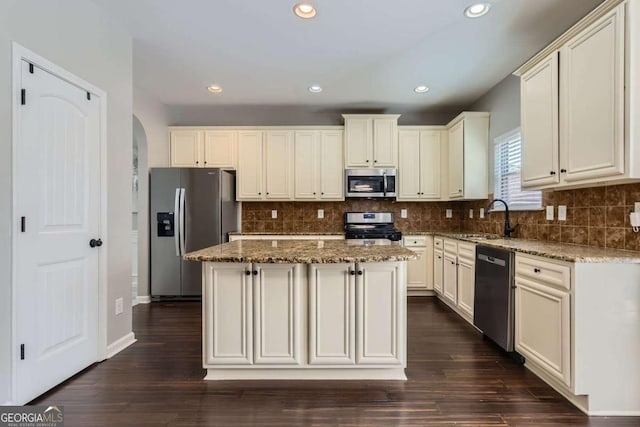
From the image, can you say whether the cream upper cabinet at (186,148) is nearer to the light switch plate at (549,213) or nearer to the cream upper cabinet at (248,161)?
the cream upper cabinet at (248,161)

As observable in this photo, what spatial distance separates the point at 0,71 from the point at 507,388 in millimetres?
Answer: 3607

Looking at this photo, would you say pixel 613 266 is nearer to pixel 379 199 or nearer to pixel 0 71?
pixel 379 199

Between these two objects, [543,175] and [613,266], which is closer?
[613,266]

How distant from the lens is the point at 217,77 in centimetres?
358

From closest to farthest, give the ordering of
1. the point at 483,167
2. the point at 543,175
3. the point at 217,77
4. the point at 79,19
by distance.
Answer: the point at 79,19
the point at 543,175
the point at 217,77
the point at 483,167

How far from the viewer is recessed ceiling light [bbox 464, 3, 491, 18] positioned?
7.47 ft

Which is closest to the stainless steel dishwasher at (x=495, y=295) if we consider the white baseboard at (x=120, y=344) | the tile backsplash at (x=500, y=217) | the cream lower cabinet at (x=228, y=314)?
the tile backsplash at (x=500, y=217)

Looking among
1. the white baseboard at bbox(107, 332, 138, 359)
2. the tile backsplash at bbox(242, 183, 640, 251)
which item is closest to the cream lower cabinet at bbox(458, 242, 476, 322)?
the tile backsplash at bbox(242, 183, 640, 251)

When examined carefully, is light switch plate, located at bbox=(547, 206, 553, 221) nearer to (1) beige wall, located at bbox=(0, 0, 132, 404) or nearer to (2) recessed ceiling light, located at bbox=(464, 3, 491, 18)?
(2) recessed ceiling light, located at bbox=(464, 3, 491, 18)

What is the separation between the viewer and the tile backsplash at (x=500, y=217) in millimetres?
2180

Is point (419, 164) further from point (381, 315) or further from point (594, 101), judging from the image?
point (381, 315)

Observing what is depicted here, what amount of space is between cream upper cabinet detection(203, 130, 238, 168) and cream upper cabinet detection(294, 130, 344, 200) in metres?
0.92

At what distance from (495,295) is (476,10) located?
2.25m

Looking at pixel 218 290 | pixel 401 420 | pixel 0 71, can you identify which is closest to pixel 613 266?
pixel 401 420
